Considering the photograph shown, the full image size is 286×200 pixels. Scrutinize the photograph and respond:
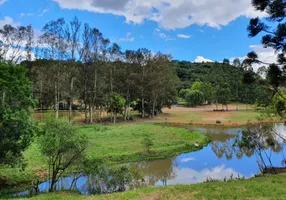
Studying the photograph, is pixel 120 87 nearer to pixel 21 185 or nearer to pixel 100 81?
pixel 100 81

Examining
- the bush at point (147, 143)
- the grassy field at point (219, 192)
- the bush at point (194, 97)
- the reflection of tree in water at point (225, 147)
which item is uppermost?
the bush at point (194, 97)

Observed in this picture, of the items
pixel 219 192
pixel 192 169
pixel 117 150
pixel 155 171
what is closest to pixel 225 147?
pixel 192 169

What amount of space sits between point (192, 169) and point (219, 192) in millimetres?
9129

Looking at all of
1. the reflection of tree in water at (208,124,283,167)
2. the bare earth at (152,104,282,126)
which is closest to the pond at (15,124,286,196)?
the reflection of tree in water at (208,124,283,167)

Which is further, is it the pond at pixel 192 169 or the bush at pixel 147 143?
the bush at pixel 147 143

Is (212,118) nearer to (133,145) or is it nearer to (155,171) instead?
(133,145)

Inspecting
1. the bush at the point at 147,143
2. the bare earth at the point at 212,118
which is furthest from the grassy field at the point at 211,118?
the bush at the point at 147,143

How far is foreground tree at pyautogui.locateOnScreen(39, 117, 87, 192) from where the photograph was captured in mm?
10977

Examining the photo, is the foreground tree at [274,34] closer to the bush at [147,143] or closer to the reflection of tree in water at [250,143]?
the reflection of tree in water at [250,143]

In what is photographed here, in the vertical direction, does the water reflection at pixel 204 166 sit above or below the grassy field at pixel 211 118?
below

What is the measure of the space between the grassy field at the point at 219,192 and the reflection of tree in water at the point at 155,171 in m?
3.84

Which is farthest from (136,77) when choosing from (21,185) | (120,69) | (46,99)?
(21,185)

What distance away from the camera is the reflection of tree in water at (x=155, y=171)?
1423 centimetres

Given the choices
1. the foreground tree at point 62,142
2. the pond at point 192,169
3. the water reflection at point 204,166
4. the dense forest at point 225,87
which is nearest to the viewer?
the foreground tree at point 62,142
